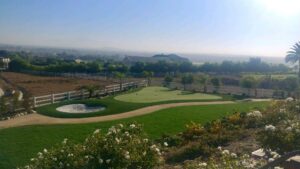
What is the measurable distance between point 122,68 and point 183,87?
103 ft

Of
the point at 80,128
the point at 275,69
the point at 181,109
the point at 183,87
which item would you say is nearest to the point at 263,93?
the point at 183,87

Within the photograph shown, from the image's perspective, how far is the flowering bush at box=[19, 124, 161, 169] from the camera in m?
6.37

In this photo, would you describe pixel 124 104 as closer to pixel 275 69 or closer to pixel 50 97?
pixel 50 97

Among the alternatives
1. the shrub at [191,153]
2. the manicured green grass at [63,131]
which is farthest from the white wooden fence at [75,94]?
the shrub at [191,153]

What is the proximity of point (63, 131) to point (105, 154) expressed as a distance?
10.2 metres

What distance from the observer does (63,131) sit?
16.2 m

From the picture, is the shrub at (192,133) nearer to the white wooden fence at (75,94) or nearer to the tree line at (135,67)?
the white wooden fence at (75,94)

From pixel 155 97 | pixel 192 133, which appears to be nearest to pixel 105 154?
pixel 192 133

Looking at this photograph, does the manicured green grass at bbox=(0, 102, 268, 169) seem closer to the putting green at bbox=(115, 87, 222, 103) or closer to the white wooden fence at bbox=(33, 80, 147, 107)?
the putting green at bbox=(115, 87, 222, 103)

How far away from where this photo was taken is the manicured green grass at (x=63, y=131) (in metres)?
13.0

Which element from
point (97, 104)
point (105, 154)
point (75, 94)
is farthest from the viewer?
point (75, 94)

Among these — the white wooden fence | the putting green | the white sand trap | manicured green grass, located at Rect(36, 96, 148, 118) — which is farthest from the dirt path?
the putting green

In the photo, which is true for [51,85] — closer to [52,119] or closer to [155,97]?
[155,97]

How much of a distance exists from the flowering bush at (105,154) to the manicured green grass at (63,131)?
5583 millimetres
